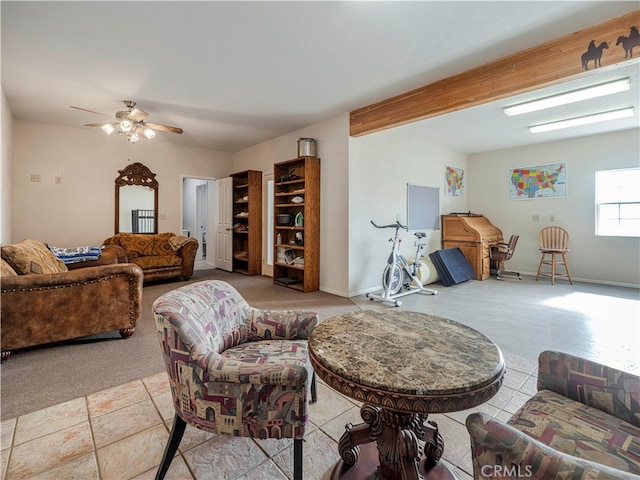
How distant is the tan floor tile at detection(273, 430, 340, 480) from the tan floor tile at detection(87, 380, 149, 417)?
1.07 meters

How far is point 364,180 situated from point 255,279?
2783 millimetres

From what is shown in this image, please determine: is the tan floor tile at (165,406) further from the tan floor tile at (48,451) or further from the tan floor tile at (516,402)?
the tan floor tile at (516,402)

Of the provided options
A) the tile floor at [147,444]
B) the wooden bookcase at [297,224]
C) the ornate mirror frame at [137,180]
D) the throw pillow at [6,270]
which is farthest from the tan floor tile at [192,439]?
the ornate mirror frame at [137,180]

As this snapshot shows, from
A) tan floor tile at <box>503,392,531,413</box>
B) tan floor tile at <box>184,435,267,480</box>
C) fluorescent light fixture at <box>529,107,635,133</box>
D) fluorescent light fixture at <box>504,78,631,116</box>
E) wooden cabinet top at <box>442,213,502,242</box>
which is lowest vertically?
tan floor tile at <box>184,435,267,480</box>

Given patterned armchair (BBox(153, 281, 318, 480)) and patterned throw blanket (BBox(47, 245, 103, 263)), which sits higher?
patterned throw blanket (BBox(47, 245, 103, 263))

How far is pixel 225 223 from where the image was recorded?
6352 mm

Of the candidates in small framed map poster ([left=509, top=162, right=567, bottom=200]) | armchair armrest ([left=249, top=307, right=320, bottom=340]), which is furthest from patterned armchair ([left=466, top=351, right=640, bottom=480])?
small framed map poster ([left=509, top=162, right=567, bottom=200])

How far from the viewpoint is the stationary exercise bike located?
4062mm

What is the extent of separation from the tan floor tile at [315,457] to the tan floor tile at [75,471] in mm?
815

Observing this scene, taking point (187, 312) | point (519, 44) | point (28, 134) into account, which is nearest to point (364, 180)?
point (519, 44)

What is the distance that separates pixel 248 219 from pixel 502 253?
16.9 feet

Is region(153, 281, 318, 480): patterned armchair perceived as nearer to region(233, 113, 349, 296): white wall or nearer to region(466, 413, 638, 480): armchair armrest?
region(466, 413, 638, 480): armchair armrest

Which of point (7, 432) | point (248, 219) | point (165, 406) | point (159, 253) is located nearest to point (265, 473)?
point (165, 406)

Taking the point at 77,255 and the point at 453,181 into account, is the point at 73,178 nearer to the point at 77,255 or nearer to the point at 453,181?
the point at 77,255
